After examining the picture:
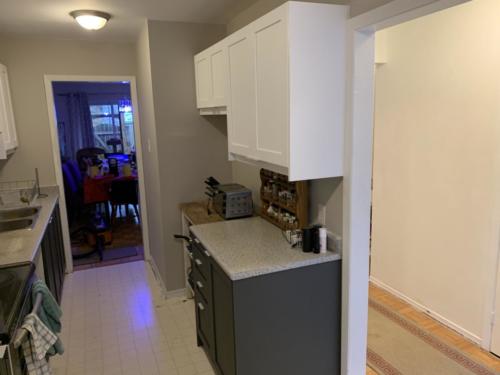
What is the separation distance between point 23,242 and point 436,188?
298 centimetres

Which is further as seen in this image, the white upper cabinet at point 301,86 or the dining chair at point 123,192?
the dining chair at point 123,192

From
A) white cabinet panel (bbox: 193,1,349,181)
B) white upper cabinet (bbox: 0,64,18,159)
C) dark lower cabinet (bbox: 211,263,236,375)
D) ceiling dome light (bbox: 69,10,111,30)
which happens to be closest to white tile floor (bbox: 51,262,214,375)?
dark lower cabinet (bbox: 211,263,236,375)

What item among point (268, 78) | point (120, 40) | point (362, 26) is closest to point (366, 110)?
point (362, 26)

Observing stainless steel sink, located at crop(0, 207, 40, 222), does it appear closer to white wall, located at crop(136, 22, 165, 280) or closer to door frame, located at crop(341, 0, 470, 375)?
white wall, located at crop(136, 22, 165, 280)

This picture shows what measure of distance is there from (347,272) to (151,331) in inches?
71.3

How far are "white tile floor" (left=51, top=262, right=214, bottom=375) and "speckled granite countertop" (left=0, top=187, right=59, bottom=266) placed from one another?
902mm

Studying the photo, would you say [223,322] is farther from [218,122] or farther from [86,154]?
[86,154]

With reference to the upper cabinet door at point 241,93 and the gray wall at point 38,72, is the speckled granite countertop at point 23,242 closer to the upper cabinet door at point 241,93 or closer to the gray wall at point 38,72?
the gray wall at point 38,72

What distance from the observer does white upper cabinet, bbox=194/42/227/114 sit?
2717 millimetres

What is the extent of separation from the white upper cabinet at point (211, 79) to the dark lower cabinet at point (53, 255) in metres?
1.63

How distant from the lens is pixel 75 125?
786cm

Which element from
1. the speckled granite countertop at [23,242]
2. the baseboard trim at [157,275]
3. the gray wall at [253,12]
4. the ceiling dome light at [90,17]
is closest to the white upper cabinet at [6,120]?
the speckled granite countertop at [23,242]

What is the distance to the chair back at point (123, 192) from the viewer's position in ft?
18.9

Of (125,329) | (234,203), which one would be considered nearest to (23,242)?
(125,329)
